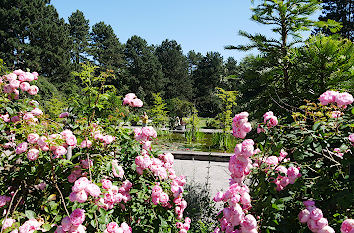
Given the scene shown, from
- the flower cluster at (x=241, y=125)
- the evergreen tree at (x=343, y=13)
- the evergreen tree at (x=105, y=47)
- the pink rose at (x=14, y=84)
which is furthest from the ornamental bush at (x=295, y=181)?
the evergreen tree at (x=105, y=47)

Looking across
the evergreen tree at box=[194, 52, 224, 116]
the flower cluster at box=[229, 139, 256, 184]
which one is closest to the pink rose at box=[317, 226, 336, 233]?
the flower cluster at box=[229, 139, 256, 184]

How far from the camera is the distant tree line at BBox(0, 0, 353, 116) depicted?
3.07 metres

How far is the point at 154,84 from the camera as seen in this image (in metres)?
26.4

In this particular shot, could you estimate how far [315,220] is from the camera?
3.93 ft

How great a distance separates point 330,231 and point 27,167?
1695mm

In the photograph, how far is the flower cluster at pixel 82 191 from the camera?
4.09ft

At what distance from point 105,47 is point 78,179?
34818mm

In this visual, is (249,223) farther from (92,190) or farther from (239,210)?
(92,190)

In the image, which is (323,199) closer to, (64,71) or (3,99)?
(3,99)

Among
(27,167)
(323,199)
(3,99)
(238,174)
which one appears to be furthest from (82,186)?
(323,199)

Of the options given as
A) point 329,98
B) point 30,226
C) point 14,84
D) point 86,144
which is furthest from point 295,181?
point 14,84

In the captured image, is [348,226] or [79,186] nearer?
[348,226]

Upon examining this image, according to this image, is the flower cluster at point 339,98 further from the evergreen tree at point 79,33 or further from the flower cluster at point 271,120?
the evergreen tree at point 79,33

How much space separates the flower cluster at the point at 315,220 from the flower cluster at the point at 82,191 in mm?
1050
